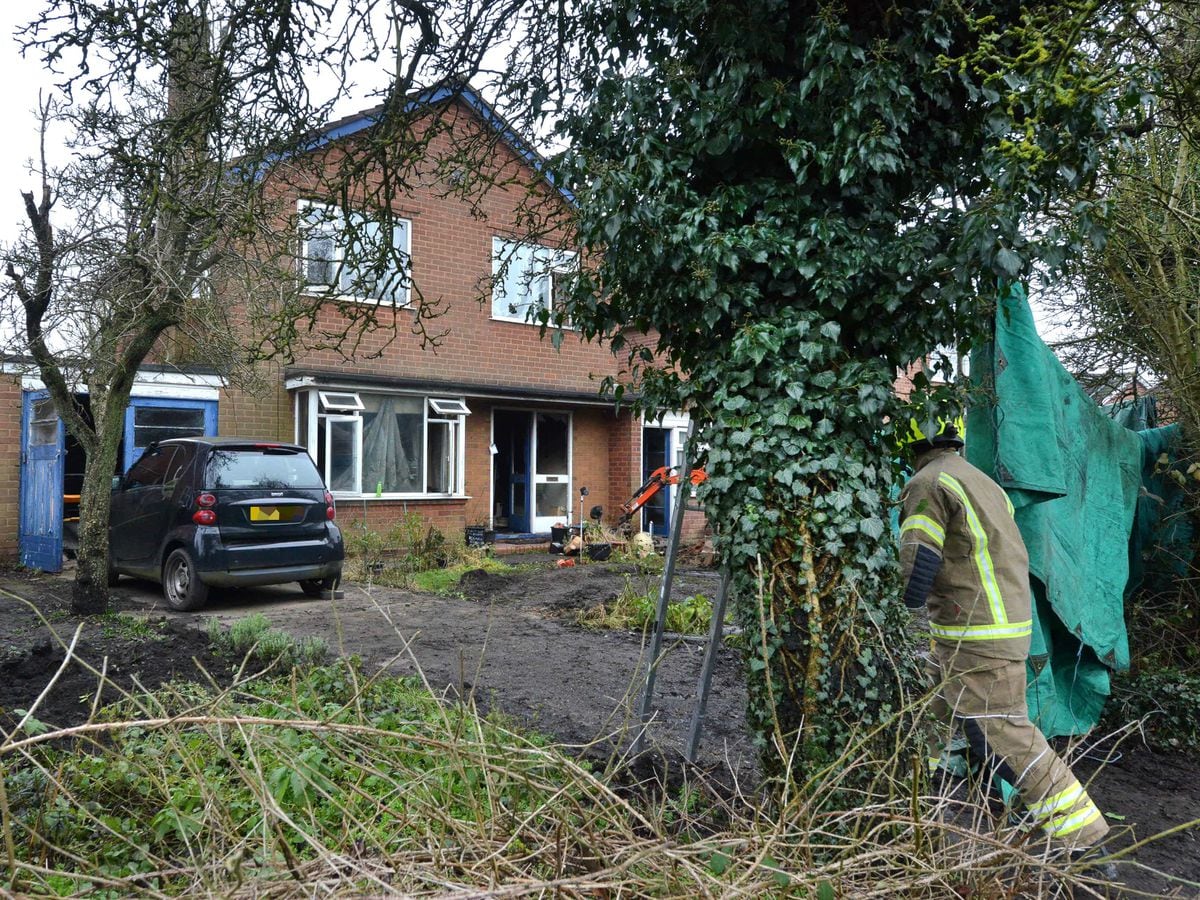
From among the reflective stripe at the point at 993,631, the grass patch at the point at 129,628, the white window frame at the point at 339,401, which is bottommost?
the grass patch at the point at 129,628

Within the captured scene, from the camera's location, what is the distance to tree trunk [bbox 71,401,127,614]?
795cm

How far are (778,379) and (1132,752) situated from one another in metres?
3.30

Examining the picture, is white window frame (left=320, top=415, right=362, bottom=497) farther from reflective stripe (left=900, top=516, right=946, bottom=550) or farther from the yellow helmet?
reflective stripe (left=900, top=516, right=946, bottom=550)

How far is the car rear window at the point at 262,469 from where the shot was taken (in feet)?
30.7

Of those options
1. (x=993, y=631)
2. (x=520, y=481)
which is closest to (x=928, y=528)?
(x=993, y=631)

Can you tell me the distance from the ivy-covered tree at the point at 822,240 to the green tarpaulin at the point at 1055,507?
89cm

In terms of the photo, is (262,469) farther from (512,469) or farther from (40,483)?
(512,469)

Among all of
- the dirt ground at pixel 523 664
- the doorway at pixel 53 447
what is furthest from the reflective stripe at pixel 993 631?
the doorway at pixel 53 447

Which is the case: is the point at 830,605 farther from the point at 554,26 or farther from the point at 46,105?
the point at 46,105

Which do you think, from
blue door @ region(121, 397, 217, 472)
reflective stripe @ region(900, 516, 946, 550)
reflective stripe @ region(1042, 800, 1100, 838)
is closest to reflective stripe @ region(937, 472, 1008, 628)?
reflective stripe @ region(900, 516, 946, 550)

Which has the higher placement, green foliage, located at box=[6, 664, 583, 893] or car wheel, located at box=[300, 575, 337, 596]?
green foliage, located at box=[6, 664, 583, 893]

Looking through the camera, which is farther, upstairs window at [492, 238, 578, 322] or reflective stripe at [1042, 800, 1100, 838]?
upstairs window at [492, 238, 578, 322]

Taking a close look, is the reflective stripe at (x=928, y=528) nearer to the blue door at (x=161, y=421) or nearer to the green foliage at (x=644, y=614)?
the green foliage at (x=644, y=614)

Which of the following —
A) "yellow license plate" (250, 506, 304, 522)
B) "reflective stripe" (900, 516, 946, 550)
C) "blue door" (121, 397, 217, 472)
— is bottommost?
"yellow license plate" (250, 506, 304, 522)
